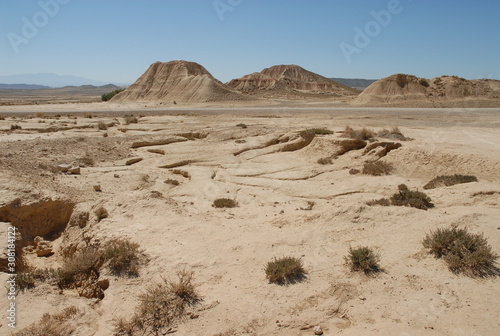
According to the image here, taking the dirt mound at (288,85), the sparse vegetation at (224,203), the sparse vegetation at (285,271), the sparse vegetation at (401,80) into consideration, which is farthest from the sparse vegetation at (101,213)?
the dirt mound at (288,85)

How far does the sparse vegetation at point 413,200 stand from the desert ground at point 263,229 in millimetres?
369

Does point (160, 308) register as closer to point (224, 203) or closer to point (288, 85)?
point (224, 203)

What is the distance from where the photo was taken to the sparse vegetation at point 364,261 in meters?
4.94

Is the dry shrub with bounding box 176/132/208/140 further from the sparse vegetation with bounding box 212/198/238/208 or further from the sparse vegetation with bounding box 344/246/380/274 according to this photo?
the sparse vegetation with bounding box 344/246/380/274

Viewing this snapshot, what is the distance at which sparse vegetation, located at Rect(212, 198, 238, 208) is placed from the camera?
8.31 meters

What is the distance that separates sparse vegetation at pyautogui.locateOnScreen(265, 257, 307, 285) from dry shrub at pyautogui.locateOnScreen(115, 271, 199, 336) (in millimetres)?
1084

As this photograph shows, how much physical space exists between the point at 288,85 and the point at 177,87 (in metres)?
40.4

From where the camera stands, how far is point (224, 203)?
8.36 metres

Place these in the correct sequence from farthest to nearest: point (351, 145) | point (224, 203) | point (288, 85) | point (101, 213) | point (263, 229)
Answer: point (288, 85), point (351, 145), point (224, 203), point (101, 213), point (263, 229)

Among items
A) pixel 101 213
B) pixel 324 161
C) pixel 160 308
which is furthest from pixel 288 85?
pixel 160 308

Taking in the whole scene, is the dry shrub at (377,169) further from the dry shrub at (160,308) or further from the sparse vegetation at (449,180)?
the dry shrub at (160,308)

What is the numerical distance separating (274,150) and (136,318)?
10.9 m

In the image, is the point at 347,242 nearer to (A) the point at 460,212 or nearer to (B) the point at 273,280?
(B) the point at 273,280

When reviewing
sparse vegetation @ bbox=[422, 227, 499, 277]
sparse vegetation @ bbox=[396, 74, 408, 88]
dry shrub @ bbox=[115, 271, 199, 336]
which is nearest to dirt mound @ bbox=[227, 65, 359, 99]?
sparse vegetation @ bbox=[396, 74, 408, 88]
